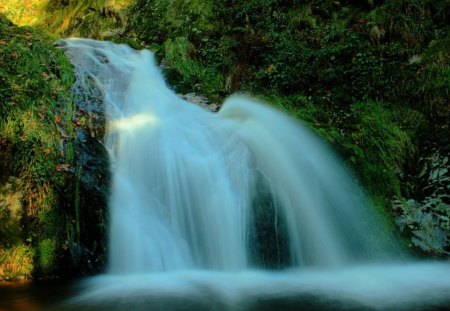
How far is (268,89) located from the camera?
7922 millimetres

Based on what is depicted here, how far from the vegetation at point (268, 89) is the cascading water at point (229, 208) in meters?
0.38

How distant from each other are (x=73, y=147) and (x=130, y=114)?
3.97ft

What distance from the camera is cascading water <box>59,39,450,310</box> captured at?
4625 millimetres

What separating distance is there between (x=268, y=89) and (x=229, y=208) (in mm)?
3581

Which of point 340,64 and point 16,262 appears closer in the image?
point 16,262

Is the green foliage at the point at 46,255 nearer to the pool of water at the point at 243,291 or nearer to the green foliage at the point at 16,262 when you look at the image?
the green foliage at the point at 16,262

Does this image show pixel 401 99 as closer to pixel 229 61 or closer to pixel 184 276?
pixel 229 61

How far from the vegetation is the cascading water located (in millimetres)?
384

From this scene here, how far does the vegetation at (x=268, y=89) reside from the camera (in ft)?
15.4

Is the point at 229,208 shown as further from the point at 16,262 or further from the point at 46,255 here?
the point at 16,262

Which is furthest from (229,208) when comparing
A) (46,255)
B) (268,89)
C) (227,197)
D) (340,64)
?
(340,64)

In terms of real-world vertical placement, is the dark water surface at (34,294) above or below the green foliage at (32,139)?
below

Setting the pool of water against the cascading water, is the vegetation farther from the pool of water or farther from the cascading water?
the pool of water

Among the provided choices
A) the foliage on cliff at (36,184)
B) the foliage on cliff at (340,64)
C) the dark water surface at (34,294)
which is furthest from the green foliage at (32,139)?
the foliage on cliff at (340,64)
